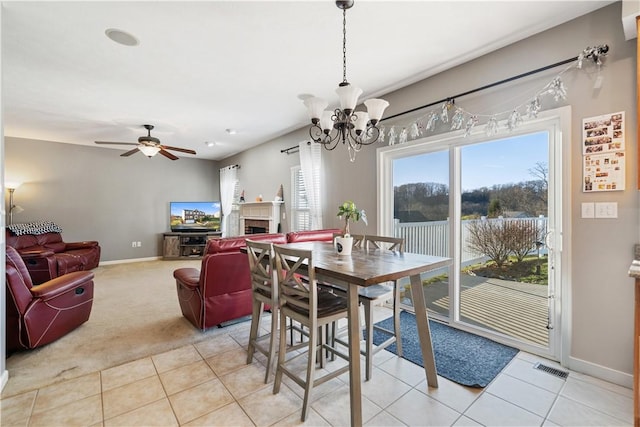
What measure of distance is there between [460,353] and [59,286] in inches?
143

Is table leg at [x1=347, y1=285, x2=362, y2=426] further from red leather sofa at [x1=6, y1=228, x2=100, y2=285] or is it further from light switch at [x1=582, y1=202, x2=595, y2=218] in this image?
red leather sofa at [x1=6, y1=228, x2=100, y2=285]

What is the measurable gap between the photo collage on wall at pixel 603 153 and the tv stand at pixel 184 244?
Answer: 22.6ft

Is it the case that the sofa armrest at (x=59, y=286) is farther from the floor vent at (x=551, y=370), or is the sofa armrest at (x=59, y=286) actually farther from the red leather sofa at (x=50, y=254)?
the floor vent at (x=551, y=370)

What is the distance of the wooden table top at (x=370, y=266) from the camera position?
1.59m

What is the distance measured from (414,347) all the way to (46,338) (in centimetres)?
330

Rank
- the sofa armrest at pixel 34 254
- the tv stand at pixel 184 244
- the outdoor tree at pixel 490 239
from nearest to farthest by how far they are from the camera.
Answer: the outdoor tree at pixel 490 239 < the sofa armrest at pixel 34 254 < the tv stand at pixel 184 244

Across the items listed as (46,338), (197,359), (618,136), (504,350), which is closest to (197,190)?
(46,338)

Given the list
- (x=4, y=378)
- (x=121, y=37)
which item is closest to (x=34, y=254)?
(x=4, y=378)

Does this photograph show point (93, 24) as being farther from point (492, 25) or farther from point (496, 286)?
point (496, 286)

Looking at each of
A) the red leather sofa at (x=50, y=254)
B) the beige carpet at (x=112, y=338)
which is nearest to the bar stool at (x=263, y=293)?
the beige carpet at (x=112, y=338)

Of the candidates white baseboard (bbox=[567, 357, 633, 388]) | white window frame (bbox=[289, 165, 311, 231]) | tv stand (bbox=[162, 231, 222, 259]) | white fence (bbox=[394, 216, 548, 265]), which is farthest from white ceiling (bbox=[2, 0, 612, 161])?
tv stand (bbox=[162, 231, 222, 259])

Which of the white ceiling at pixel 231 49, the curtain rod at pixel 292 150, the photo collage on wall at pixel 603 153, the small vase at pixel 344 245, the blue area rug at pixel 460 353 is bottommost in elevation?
the blue area rug at pixel 460 353

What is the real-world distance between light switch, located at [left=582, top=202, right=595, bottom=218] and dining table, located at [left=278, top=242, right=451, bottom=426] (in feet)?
3.75

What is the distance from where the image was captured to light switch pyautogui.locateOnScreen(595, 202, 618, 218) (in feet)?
6.72
